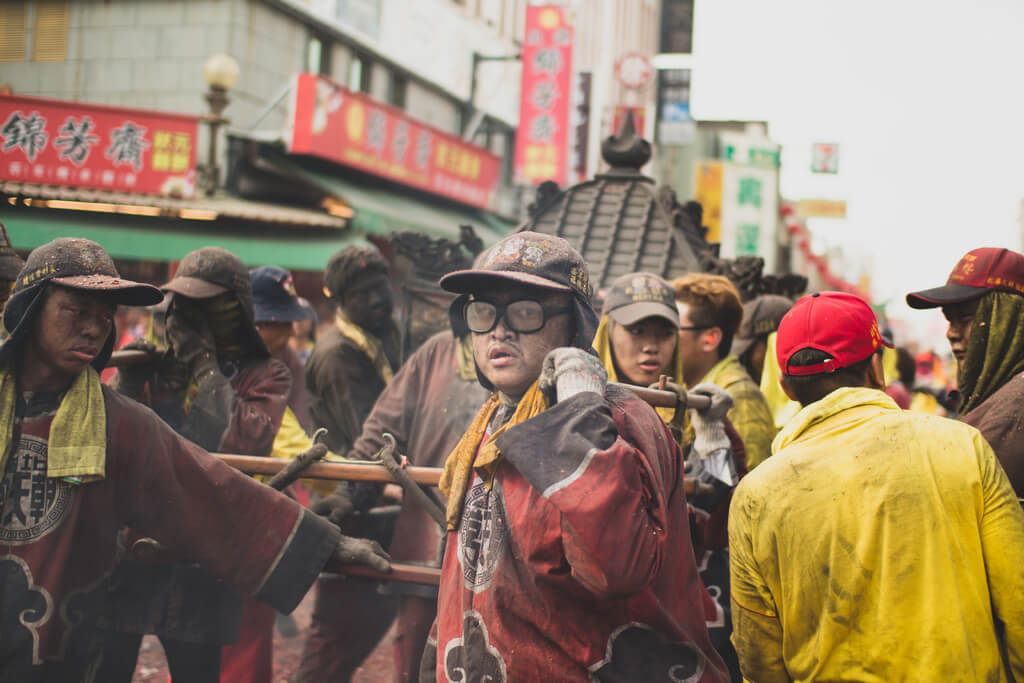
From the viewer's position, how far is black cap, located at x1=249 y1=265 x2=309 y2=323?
509 centimetres

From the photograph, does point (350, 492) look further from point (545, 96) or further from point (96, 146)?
point (545, 96)

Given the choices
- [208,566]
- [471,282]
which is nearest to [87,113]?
[208,566]

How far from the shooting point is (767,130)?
41.4m

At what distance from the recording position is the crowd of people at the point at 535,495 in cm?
225

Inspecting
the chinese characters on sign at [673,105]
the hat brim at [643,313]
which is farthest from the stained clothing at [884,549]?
the chinese characters on sign at [673,105]

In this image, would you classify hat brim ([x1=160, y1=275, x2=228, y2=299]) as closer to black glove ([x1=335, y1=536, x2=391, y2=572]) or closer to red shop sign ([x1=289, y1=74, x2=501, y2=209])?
black glove ([x1=335, y1=536, x2=391, y2=572])

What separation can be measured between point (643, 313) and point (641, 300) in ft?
0.31

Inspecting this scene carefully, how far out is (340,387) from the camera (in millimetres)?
5074

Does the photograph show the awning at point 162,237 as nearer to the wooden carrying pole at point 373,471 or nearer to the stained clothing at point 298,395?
the stained clothing at point 298,395

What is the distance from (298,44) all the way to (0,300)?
13.6m

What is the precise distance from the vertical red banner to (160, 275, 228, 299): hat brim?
15.2 m

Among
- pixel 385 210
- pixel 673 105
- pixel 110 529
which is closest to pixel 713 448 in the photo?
pixel 110 529

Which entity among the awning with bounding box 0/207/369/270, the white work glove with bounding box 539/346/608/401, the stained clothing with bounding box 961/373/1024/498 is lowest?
the stained clothing with bounding box 961/373/1024/498

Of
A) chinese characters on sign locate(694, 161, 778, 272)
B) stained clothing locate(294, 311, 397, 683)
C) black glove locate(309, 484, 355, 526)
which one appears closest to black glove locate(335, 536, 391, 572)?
black glove locate(309, 484, 355, 526)
